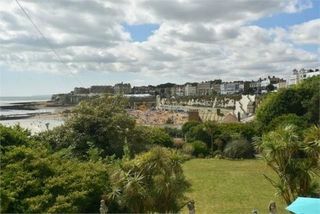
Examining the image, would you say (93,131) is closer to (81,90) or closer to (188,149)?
(188,149)

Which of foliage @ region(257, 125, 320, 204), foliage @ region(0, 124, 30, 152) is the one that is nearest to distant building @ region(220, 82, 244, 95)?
foliage @ region(257, 125, 320, 204)

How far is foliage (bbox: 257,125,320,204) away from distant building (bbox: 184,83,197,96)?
143m

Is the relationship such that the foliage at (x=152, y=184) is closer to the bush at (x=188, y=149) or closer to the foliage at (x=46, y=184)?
the foliage at (x=46, y=184)

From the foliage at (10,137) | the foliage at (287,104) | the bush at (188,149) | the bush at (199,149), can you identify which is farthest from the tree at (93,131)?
the foliage at (287,104)

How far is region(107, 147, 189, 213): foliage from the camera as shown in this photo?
1021 cm

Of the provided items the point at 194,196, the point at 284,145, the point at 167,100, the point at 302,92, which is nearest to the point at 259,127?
the point at 302,92

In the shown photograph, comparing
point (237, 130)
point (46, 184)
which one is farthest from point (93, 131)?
point (237, 130)

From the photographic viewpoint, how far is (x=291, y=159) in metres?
14.4

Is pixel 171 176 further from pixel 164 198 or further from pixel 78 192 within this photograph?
pixel 78 192

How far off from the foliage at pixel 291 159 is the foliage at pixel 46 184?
598cm

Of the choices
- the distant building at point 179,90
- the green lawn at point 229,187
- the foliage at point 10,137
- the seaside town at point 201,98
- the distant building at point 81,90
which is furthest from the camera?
the distant building at point 179,90

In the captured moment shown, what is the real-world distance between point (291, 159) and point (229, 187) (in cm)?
Answer: 566

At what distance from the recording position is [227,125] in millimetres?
33875

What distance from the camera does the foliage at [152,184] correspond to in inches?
402
